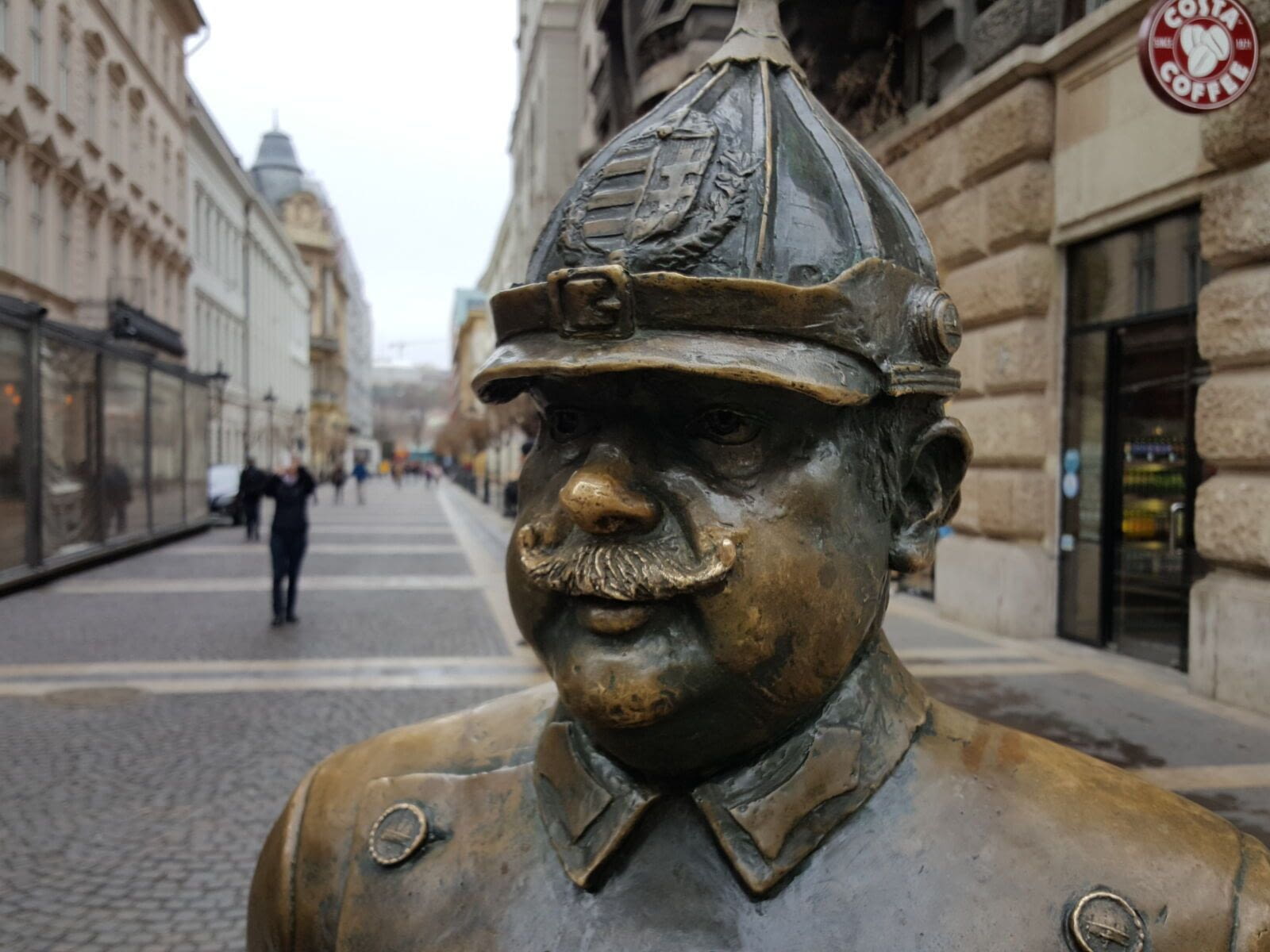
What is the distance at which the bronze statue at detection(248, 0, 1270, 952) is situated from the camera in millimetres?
1164

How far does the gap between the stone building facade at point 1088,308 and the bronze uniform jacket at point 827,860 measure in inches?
222

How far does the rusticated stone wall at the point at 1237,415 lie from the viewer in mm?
6043

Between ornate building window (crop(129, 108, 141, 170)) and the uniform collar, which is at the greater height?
ornate building window (crop(129, 108, 141, 170))

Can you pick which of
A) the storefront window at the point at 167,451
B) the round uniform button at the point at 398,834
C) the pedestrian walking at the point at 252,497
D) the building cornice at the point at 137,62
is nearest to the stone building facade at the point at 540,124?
the pedestrian walking at the point at 252,497

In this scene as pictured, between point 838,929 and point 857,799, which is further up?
point 857,799

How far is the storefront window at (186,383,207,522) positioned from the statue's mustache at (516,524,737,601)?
849 inches

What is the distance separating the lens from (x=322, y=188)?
83.4 m

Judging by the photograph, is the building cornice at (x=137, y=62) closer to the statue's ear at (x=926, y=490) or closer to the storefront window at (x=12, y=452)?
the storefront window at (x=12, y=452)

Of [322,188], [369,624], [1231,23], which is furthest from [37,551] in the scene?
[322,188]

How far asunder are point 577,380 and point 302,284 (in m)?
69.7

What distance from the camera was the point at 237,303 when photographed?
141ft

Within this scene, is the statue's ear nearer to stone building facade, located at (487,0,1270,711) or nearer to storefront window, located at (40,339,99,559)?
stone building facade, located at (487,0,1270,711)

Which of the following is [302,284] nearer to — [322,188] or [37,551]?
[322,188]

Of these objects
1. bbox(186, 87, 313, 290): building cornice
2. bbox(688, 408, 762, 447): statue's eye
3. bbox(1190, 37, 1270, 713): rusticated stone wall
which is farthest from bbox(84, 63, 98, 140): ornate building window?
bbox(688, 408, 762, 447): statue's eye
